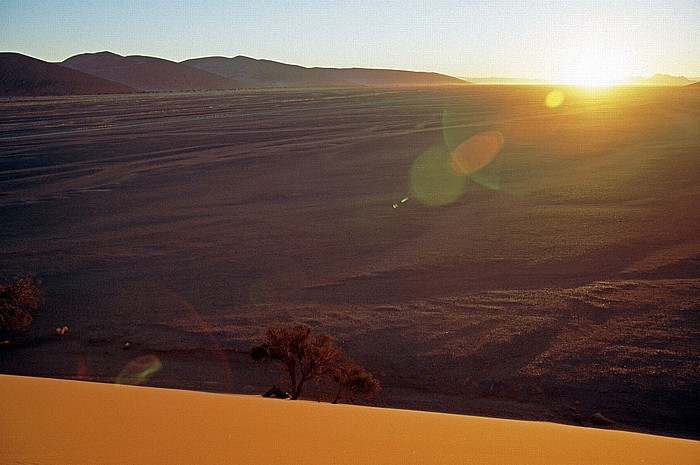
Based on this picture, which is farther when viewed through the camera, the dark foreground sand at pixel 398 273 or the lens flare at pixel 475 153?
the lens flare at pixel 475 153

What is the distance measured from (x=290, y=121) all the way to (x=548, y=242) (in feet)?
140

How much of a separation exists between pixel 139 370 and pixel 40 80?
456 feet

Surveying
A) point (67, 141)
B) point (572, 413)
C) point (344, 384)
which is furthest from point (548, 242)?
point (67, 141)

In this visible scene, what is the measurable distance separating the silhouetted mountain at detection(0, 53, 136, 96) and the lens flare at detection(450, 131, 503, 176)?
11096 cm

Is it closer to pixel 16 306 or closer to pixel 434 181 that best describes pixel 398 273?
pixel 16 306

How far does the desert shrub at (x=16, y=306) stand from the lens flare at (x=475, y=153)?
20233mm

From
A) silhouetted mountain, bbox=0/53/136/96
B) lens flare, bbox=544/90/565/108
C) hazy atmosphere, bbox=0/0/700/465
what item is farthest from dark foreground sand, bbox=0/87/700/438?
silhouetted mountain, bbox=0/53/136/96

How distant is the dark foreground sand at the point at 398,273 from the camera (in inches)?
373

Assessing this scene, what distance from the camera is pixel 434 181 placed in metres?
26.5

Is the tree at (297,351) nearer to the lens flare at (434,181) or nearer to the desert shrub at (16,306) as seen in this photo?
the desert shrub at (16,306)

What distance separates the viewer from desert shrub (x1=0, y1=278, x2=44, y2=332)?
1167cm

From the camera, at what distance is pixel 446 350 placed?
1032 cm

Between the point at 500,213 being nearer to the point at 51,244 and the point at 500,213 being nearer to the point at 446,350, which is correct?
the point at 446,350

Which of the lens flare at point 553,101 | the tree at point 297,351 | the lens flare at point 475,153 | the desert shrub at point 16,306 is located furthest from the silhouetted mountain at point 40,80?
the tree at point 297,351
